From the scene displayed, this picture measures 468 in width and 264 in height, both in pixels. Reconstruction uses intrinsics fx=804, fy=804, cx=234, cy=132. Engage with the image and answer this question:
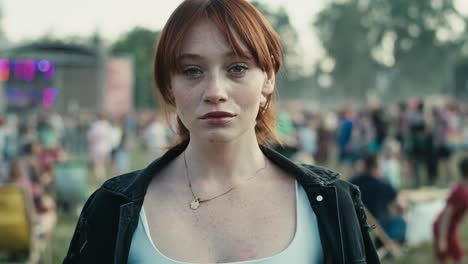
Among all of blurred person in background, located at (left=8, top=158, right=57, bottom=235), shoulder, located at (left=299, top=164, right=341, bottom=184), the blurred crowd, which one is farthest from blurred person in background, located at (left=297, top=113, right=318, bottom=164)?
shoulder, located at (left=299, top=164, right=341, bottom=184)

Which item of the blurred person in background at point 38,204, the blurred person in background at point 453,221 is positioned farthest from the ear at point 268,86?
the blurred person in background at point 38,204

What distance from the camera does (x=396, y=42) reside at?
274 feet

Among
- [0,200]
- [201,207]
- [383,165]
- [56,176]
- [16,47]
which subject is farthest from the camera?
[16,47]

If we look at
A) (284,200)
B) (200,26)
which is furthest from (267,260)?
(200,26)

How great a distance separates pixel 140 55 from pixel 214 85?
199 feet

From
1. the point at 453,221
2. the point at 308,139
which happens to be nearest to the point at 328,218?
the point at 453,221

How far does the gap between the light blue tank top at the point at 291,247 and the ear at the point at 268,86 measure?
329mm

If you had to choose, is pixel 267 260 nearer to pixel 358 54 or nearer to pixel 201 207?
pixel 201 207

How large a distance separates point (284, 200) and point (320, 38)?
8390cm

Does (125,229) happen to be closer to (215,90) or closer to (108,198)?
(108,198)

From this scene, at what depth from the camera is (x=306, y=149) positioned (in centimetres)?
1966

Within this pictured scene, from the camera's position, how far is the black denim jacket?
82.0 inches

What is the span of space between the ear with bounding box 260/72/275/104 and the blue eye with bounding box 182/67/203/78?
203 mm

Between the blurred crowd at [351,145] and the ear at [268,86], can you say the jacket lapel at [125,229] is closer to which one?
the ear at [268,86]
